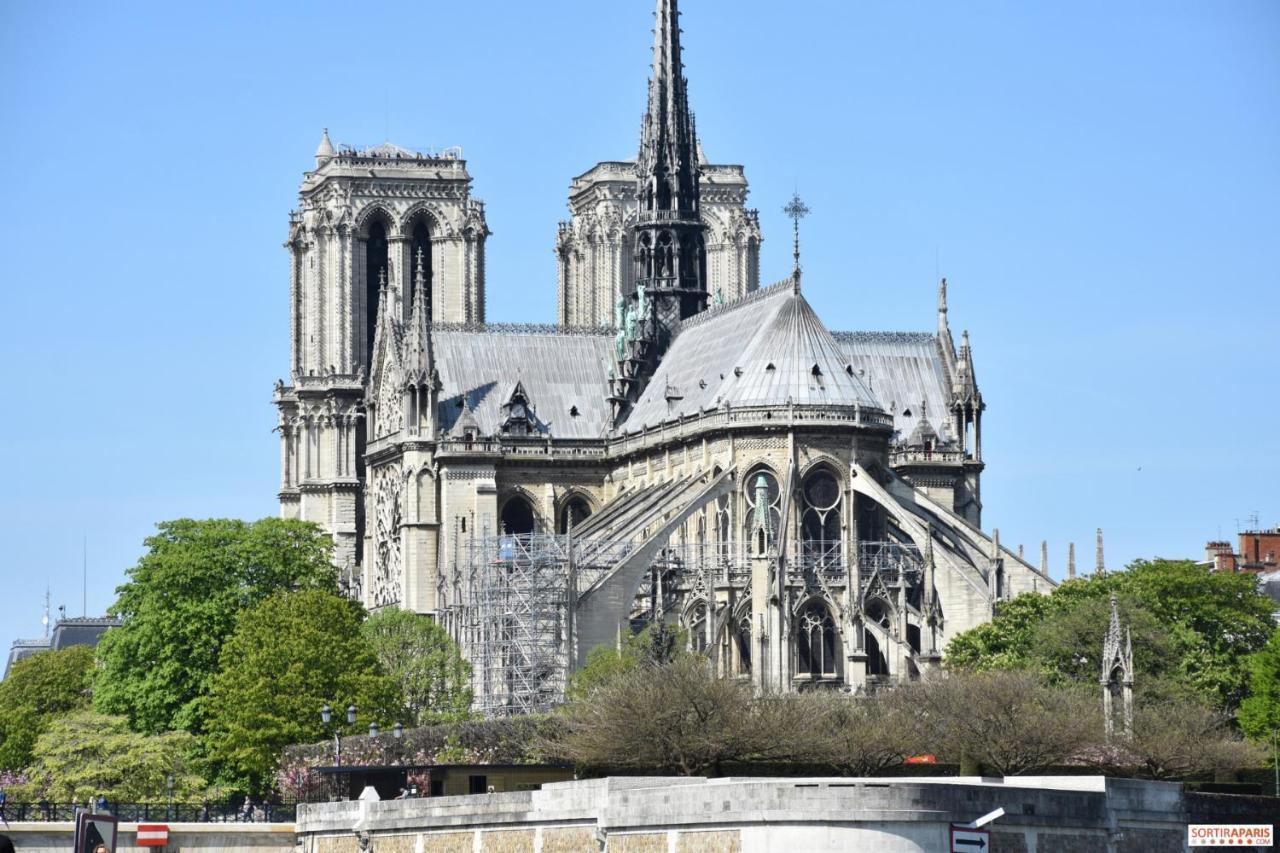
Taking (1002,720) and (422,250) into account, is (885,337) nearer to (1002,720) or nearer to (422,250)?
(422,250)

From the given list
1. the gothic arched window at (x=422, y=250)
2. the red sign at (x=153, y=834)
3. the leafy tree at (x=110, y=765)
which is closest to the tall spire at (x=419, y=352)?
the gothic arched window at (x=422, y=250)

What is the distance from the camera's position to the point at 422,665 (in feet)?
380

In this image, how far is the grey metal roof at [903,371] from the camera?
458 ft

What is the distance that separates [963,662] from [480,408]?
33.8m

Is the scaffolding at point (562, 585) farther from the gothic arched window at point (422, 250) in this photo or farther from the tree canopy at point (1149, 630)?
the gothic arched window at point (422, 250)

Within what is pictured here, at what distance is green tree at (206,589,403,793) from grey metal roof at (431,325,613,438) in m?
29.9

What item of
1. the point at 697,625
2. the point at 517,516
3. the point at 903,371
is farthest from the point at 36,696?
the point at 903,371

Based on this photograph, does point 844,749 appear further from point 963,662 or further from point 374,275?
point 374,275

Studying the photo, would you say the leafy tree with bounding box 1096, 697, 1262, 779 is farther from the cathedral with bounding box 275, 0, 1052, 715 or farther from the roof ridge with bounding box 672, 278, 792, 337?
the roof ridge with bounding box 672, 278, 792, 337

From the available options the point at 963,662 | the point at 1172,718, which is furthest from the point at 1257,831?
the point at 963,662

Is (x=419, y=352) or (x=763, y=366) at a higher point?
(x=419, y=352)

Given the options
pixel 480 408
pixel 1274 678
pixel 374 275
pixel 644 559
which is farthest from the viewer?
pixel 374 275

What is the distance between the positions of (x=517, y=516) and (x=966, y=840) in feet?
244

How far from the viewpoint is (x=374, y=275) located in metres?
156
